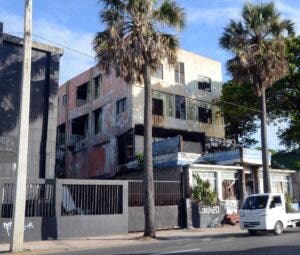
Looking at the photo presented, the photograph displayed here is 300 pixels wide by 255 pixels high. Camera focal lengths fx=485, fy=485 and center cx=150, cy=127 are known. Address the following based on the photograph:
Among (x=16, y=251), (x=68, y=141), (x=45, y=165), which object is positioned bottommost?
(x=16, y=251)

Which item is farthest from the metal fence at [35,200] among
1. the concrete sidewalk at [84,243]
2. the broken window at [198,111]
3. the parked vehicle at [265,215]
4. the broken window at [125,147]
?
the broken window at [198,111]

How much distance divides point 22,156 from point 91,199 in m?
6.67

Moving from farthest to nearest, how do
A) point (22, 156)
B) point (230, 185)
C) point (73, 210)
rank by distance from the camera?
point (230, 185) → point (73, 210) → point (22, 156)

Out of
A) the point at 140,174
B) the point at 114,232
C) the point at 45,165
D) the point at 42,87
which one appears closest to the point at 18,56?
the point at 42,87

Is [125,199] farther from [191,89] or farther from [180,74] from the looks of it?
[191,89]

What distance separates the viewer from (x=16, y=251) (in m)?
15.5

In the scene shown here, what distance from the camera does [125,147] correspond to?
3412cm

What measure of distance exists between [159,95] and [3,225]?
60.5 feet

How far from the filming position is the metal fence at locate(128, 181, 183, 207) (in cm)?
2484

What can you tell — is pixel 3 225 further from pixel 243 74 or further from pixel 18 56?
pixel 243 74

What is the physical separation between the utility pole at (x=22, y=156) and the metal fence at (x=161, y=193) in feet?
30.2

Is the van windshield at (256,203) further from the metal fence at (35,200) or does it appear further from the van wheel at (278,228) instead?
the metal fence at (35,200)

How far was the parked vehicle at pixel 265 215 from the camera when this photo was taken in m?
20.1

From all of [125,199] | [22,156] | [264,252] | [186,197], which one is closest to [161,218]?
[186,197]
